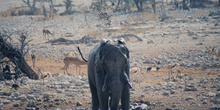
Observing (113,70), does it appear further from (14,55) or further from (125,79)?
(14,55)

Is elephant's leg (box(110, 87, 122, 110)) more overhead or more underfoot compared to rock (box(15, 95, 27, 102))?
more overhead

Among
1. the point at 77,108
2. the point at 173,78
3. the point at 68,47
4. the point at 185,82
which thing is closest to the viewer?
the point at 77,108

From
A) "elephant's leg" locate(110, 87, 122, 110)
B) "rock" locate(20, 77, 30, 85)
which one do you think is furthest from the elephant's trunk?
"rock" locate(20, 77, 30, 85)

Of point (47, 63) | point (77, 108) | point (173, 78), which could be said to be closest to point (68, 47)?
point (47, 63)

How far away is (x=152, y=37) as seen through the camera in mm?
20078

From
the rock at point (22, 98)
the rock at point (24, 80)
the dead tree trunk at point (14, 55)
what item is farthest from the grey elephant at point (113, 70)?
the rock at point (24, 80)

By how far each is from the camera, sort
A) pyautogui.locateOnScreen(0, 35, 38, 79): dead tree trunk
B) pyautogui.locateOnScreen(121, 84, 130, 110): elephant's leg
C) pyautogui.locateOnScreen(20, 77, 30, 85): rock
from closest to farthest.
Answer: pyautogui.locateOnScreen(121, 84, 130, 110): elephant's leg < pyautogui.locateOnScreen(0, 35, 38, 79): dead tree trunk < pyautogui.locateOnScreen(20, 77, 30, 85): rock

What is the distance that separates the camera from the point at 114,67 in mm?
4734

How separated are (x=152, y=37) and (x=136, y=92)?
38.6 ft

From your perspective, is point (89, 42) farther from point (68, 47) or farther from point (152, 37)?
point (152, 37)

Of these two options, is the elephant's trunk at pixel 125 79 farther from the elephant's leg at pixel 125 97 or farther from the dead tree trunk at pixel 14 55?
the dead tree trunk at pixel 14 55

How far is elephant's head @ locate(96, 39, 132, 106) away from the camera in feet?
15.3

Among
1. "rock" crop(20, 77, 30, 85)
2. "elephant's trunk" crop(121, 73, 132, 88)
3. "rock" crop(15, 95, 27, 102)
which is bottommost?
"rock" crop(15, 95, 27, 102)

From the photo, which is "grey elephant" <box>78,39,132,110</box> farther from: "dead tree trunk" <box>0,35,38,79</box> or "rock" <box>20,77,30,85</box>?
"rock" <box>20,77,30,85</box>
